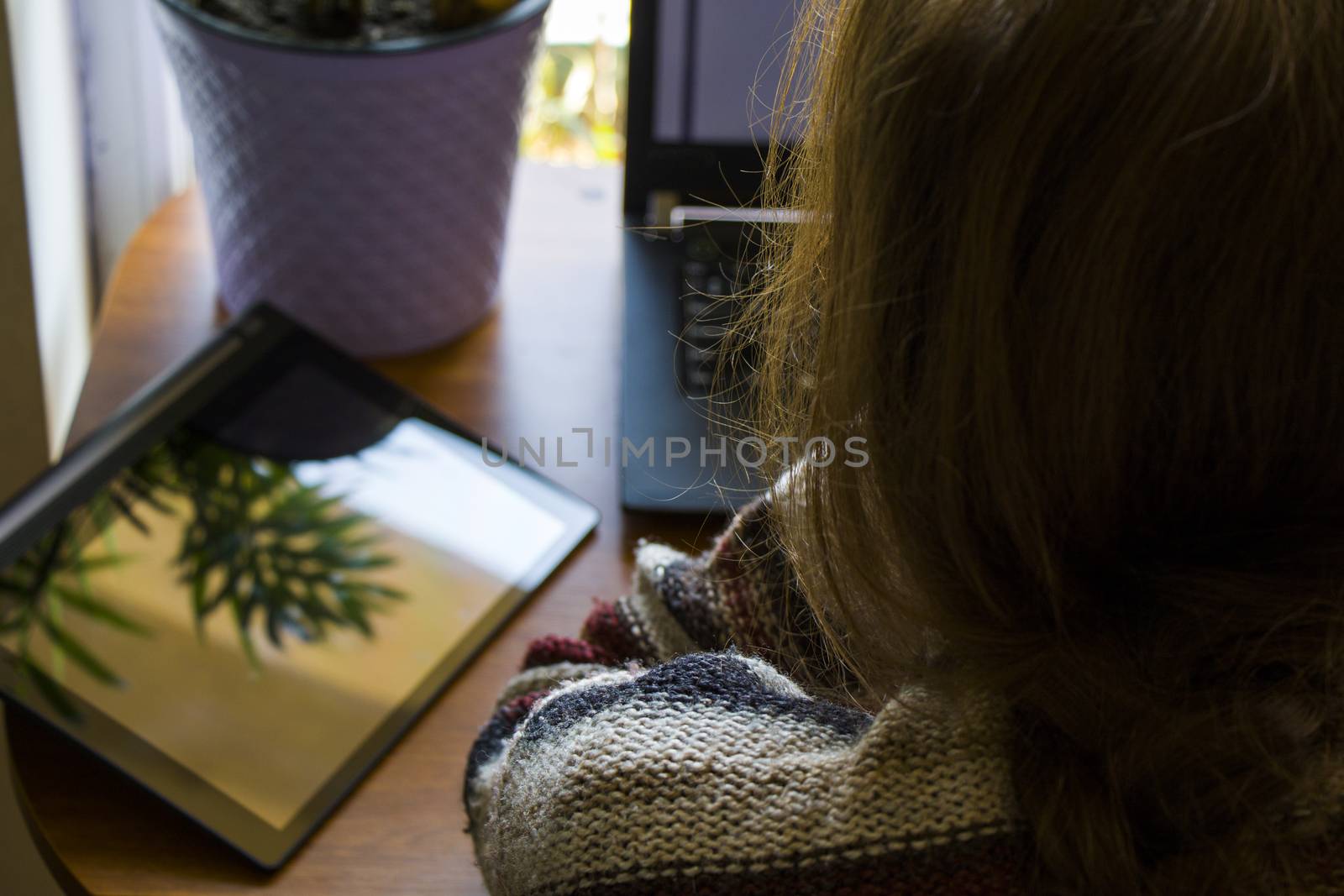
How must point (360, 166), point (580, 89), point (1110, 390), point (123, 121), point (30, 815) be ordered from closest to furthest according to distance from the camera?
point (1110, 390) → point (30, 815) → point (360, 166) → point (123, 121) → point (580, 89)

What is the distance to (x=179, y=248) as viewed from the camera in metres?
0.74

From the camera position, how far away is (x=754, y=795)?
0.33 meters

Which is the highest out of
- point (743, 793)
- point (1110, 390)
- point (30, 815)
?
point (1110, 390)

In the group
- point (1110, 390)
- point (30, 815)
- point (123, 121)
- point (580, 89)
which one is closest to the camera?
point (1110, 390)

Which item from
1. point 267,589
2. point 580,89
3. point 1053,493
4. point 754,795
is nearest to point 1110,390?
point 1053,493

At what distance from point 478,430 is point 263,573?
0.14 m

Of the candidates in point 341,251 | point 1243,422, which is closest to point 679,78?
point 341,251

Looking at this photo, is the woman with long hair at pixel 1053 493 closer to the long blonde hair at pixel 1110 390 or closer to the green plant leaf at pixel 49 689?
the long blonde hair at pixel 1110 390

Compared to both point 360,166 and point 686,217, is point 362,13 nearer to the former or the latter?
point 360,166

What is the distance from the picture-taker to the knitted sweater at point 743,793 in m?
0.31

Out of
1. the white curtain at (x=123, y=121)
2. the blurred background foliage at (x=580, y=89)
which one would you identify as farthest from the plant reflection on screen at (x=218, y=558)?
the blurred background foliage at (x=580, y=89)

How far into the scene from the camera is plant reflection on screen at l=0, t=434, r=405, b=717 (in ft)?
1.58

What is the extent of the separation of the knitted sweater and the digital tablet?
0.11m

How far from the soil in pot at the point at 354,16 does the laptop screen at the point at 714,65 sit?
0.08 metres
